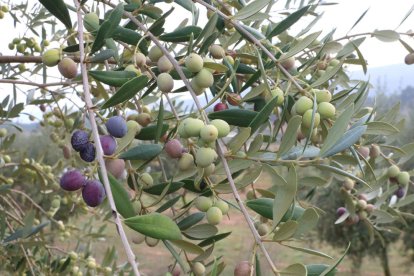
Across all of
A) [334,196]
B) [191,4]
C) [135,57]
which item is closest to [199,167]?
[135,57]

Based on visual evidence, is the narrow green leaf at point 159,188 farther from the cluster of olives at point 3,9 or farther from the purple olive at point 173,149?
the cluster of olives at point 3,9

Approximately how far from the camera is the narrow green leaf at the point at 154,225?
1.74 ft

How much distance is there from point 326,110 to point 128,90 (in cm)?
26

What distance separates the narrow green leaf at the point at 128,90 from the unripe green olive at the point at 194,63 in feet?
0.37

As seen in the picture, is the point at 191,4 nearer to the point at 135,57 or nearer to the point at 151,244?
the point at 135,57

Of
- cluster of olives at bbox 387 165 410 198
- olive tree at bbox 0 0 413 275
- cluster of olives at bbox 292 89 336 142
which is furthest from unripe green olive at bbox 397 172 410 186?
cluster of olives at bbox 292 89 336 142

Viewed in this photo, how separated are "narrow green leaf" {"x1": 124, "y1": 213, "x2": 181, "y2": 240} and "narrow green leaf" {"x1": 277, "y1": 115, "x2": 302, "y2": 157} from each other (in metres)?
0.20

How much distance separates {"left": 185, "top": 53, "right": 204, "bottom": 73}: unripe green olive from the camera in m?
0.70

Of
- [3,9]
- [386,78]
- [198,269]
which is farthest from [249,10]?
[386,78]

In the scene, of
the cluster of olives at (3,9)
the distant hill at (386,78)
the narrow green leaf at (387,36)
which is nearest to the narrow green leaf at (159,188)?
the distant hill at (386,78)

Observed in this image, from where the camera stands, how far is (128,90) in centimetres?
61

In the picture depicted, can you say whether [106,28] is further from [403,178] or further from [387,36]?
[403,178]

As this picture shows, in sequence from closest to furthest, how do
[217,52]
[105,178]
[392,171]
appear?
[105,178]
[217,52]
[392,171]

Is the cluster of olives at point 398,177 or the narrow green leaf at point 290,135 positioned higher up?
the narrow green leaf at point 290,135
